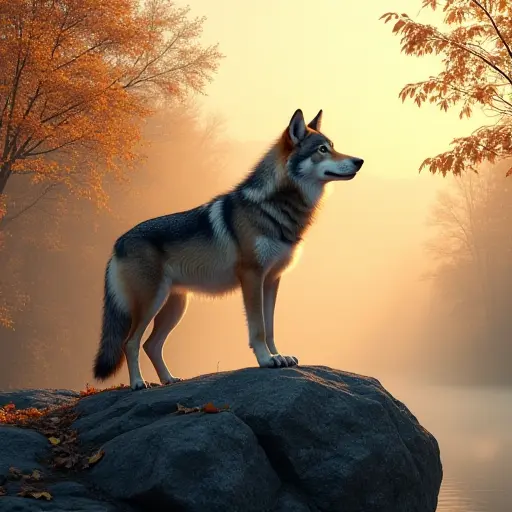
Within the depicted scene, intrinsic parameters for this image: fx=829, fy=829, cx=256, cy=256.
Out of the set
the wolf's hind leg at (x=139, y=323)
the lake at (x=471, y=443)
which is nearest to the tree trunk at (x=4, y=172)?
the lake at (x=471, y=443)

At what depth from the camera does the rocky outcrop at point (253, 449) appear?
6.48 metres

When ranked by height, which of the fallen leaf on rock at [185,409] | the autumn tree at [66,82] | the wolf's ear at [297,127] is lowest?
the fallen leaf on rock at [185,409]

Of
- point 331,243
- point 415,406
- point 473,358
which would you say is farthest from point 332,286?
point 415,406

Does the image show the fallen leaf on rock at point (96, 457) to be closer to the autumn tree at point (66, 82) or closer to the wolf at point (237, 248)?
the wolf at point (237, 248)

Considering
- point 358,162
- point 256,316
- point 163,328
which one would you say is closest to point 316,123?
point 358,162

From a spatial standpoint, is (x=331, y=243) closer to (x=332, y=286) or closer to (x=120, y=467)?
(x=332, y=286)

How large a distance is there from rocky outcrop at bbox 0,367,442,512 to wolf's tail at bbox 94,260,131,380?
0.60 meters

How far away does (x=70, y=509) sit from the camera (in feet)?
20.1

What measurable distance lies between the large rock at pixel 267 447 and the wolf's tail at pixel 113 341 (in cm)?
57

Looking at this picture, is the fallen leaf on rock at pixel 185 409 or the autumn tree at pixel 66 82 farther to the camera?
the autumn tree at pixel 66 82

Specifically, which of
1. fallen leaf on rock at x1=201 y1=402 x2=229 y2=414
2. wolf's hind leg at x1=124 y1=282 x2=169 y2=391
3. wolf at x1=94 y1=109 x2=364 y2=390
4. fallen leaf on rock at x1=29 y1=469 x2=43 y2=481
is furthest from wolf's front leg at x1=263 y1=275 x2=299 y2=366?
fallen leaf on rock at x1=29 y1=469 x2=43 y2=481

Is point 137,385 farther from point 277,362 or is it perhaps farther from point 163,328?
point 277,362

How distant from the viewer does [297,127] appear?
26.6 feet

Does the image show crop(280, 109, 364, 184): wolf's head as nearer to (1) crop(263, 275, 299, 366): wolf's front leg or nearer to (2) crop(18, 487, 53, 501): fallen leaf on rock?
(1) crop(263, 275, 299, 366): wolf's front leg
